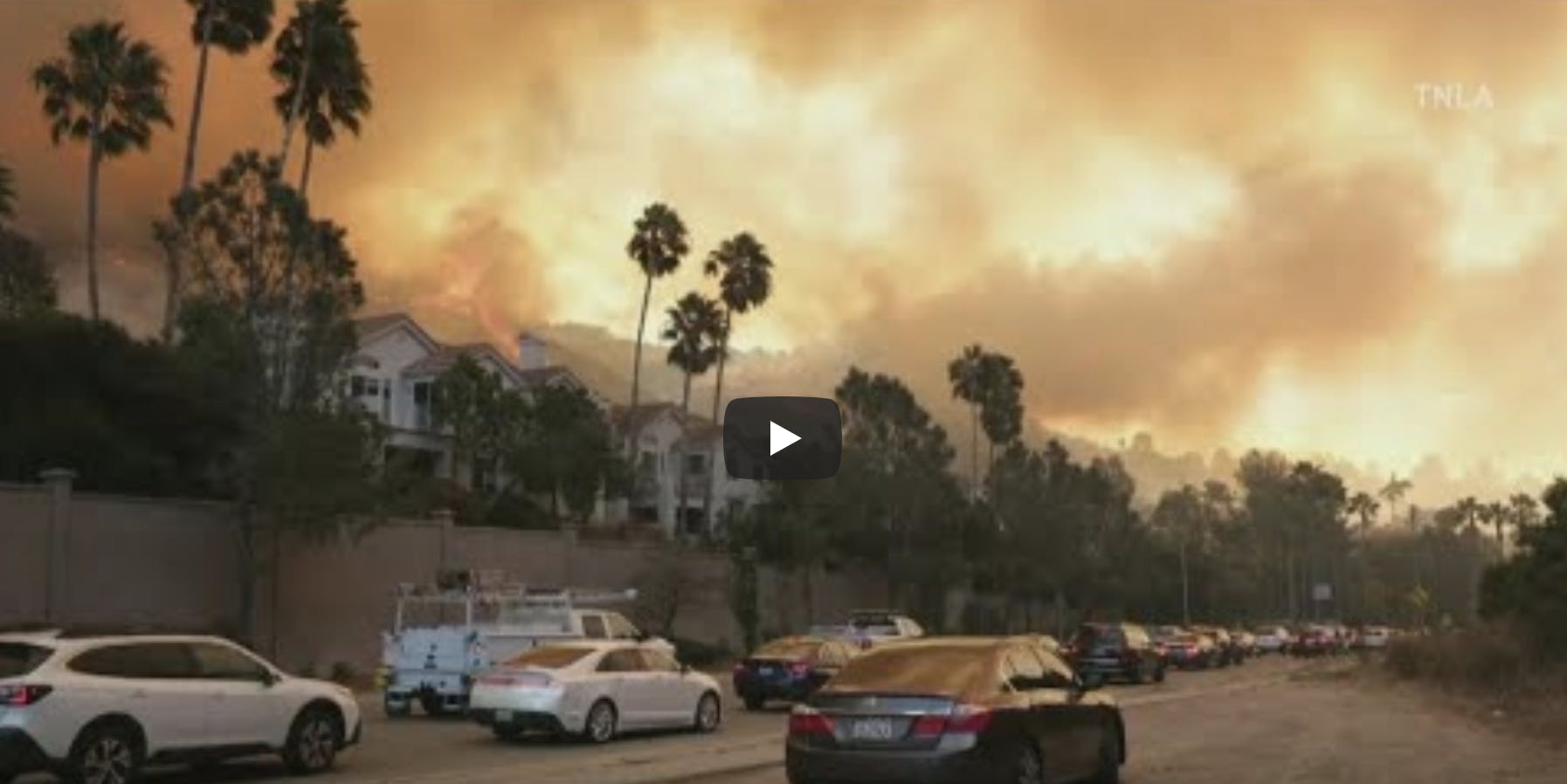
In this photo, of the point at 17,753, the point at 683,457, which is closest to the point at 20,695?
the point at 17,753

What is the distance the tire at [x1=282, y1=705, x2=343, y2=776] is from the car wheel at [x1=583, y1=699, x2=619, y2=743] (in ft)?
14.9

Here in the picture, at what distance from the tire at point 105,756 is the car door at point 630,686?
7.79 meters

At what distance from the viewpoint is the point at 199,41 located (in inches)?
2265

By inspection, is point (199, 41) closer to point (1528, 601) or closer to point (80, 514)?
point (80, 514)

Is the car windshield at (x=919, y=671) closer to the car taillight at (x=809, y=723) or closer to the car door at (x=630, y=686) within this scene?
the car taillight at (x=809, y=723)

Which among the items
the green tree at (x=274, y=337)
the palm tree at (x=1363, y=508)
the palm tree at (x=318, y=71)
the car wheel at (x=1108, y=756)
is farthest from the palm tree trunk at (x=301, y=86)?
the palm tree at (x=1363, y=508)

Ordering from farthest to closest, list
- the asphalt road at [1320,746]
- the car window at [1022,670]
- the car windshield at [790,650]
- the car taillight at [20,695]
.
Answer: the car windshield at [790,650] → the asphalt road at [1320,746] → the car taillight at [20,695] → the car window at [1022,670]

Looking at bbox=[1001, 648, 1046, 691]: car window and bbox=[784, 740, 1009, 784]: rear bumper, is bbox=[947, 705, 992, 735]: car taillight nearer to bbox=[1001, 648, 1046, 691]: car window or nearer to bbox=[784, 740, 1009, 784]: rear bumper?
bbox=[784, 740, 1009, 784]: rear bumper

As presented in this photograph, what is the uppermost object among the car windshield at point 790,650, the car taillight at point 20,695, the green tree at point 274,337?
the green tree at point 274,337

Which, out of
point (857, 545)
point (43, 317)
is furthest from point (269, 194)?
point (857, 545)

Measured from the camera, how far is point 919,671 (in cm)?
1423

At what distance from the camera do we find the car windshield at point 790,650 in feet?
103

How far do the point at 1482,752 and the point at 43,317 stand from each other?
4155cm

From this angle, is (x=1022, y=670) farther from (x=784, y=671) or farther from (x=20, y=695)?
(x=784, y=671)
